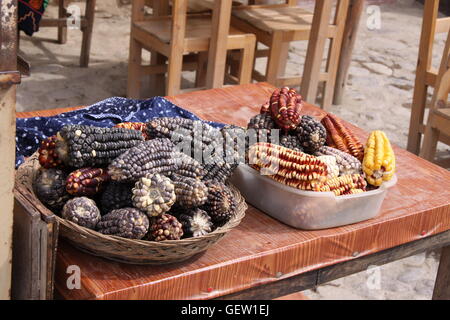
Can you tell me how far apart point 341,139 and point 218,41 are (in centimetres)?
213

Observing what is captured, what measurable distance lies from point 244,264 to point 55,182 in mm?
510

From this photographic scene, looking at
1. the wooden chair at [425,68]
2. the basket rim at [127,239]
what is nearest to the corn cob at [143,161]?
the basket rim at [127,239]

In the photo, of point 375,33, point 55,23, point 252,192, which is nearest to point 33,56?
point 55,23

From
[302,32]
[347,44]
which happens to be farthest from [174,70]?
[347,44]

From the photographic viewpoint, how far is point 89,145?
5.54 ft

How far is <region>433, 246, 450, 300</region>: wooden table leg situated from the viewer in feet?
8.13

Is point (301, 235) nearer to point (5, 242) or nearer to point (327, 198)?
point (327, 198)

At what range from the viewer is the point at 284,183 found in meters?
1.85

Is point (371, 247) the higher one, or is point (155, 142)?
point (155, 142)

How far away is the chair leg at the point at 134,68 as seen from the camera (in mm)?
4457

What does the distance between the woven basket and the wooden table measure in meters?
0.03

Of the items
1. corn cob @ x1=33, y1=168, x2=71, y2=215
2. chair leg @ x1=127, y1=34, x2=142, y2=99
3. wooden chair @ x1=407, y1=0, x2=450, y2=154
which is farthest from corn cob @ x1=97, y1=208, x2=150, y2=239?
chair leg @ x1=127, y1=34, x2=142, y2=99

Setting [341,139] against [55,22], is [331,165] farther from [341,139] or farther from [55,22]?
[55,22]

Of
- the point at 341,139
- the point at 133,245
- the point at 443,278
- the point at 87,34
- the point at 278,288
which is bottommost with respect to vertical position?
the point at 443,278
